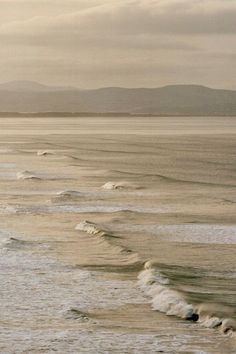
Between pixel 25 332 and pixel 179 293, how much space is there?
121 inches

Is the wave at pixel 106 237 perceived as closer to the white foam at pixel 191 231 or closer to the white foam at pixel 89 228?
the white foam at pixel 89 228

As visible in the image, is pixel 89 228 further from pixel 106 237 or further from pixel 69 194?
pixel 69 194

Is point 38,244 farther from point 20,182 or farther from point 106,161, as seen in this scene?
point 106,161

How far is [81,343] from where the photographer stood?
39.4 feet

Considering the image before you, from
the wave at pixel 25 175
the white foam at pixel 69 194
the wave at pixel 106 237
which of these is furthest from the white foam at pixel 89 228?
the wave at pixel 25 175

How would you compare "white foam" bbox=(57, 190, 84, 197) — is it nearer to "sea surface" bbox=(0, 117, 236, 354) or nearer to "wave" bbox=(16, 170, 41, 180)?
"sea surface" bbox=(0, 117, 236, 354)

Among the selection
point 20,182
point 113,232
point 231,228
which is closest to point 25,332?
point 113,232

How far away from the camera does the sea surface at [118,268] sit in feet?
40.7

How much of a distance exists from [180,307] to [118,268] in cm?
359

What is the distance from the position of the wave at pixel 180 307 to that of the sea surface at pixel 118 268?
17 mm

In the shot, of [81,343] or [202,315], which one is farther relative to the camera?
[202,315]

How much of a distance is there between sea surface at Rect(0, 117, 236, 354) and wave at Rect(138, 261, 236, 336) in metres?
0.02

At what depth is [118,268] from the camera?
56.9 feet

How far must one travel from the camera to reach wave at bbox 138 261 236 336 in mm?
12913
